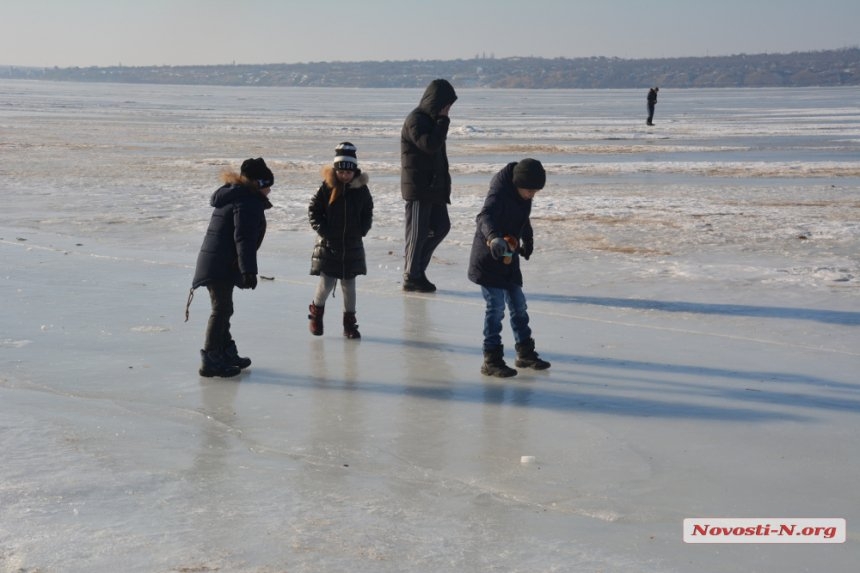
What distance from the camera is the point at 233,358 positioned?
21.1ft

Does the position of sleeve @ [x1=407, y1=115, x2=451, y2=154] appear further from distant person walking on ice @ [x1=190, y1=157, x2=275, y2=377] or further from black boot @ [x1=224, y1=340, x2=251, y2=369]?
black boot @ [x1=224, y1=340, x2=251, y2=369]

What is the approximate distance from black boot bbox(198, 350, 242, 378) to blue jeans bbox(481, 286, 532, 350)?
1.45 metres

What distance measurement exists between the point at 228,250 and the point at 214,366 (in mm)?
660

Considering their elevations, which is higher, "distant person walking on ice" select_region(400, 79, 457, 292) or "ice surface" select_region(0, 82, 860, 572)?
"distant person walking on ice" select_region(400, 79, 457, 292)

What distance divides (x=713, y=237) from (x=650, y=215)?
1.93m

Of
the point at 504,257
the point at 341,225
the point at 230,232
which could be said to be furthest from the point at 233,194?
the point at 504,257

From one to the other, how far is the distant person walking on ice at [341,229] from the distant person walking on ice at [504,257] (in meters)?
1.06

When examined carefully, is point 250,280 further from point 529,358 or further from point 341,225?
point 529,358

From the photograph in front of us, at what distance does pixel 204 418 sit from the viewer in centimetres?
551

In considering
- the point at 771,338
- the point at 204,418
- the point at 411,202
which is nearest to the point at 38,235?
the point at 411,202

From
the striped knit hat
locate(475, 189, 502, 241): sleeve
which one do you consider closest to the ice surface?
locate(475, 189, 502, 241): sleeve

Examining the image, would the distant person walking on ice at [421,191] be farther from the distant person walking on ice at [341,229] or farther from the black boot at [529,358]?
the black boot at [529,358]

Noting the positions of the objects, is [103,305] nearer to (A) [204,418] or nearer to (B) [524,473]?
(A) [204,418]

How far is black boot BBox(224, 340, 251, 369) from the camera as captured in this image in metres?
6.41
